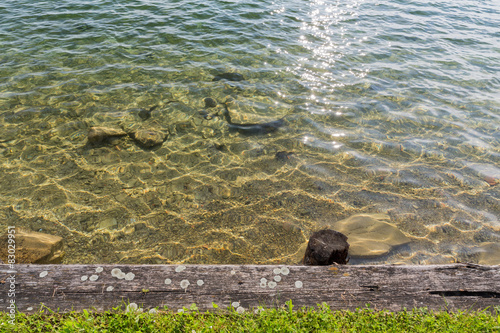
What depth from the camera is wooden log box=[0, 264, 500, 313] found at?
11.6ft

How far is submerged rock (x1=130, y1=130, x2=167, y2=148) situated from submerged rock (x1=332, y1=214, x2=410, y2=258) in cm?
521

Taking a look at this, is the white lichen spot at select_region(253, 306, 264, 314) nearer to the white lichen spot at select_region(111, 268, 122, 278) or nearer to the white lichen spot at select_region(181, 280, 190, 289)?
the white lichen spot at select_region(181, 280, 190, 289)

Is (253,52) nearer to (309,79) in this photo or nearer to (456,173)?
(309,79)

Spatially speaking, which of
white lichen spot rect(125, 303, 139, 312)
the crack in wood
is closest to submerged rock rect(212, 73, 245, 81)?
white lichen spot rect(125, 303, 139, 312)

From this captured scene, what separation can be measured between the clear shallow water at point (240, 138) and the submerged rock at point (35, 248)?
352 mm

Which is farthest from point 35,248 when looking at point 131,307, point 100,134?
point 100,134

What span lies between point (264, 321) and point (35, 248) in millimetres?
4286

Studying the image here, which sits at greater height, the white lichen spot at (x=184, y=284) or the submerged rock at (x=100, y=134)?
the submerged rock at (x=100, y=134)

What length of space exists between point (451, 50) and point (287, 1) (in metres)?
10.8

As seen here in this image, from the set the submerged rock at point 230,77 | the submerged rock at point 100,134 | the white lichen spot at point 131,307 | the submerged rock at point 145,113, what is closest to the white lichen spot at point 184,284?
the white lichen spot at point 131,307

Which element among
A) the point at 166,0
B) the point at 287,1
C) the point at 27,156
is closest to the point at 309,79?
the point at 27,156

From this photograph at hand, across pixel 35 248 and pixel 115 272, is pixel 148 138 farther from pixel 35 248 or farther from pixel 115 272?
pixel 115 272

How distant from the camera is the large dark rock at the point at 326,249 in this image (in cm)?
448

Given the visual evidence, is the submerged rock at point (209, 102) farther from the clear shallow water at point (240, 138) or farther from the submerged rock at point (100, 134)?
the submerged rock at point (100, 134)
